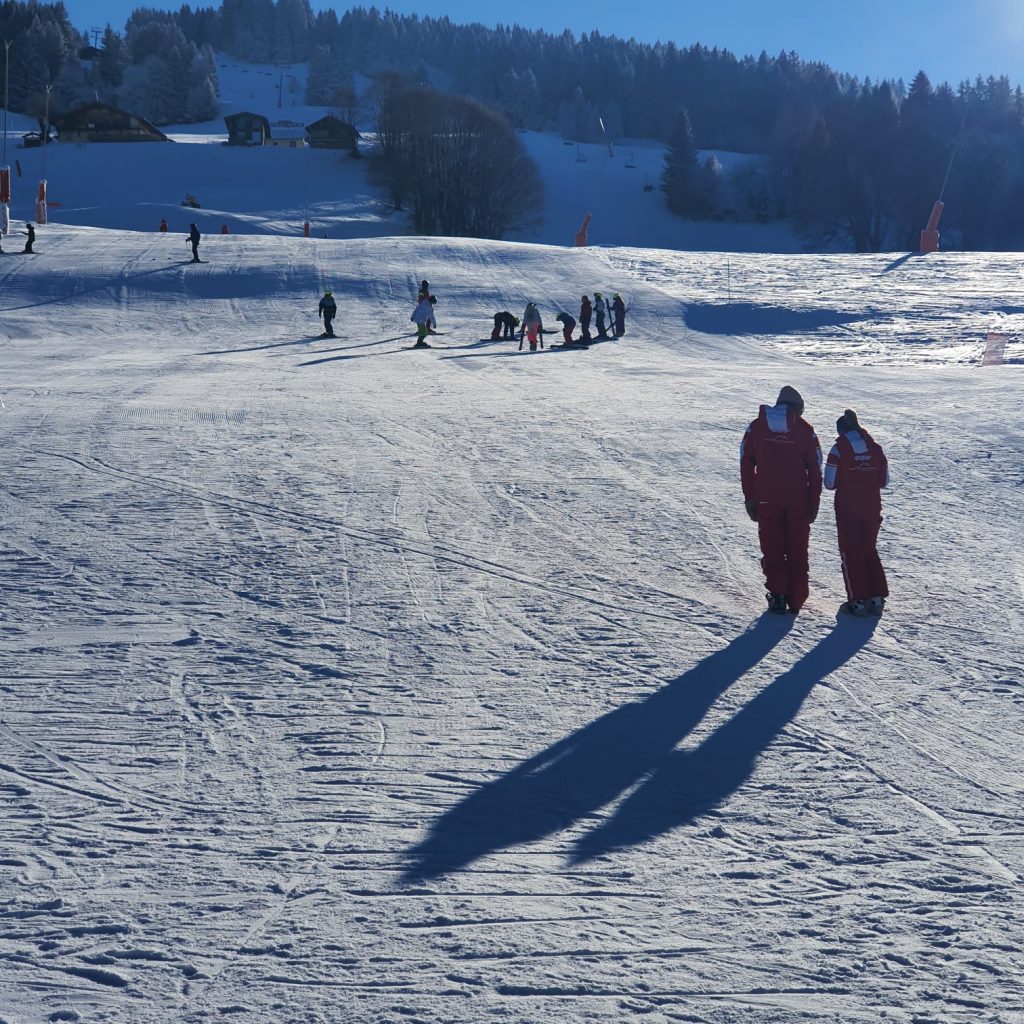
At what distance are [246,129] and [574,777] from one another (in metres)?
93.3

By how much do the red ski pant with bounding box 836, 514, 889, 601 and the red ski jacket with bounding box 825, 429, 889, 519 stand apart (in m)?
0.06

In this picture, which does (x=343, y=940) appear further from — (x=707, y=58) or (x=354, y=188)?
(x=707, y=58)

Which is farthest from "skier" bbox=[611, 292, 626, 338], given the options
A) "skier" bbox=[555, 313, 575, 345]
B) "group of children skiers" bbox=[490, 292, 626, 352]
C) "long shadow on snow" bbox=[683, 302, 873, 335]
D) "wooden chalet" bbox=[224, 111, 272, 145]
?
"wooden chalet" bbox=[224, 111, 272, 145]

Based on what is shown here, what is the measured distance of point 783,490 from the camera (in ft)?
23.0

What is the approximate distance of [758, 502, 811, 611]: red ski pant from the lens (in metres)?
7.09

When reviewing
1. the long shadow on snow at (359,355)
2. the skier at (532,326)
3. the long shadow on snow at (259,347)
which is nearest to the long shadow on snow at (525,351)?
the skier at (532,326)

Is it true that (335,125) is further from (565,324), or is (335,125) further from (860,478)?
(860,478)

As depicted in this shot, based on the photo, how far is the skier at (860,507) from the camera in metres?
7.13

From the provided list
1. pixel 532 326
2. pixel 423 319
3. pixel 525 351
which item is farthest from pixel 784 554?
pixel 423 319

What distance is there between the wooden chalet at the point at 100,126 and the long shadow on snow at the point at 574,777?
9103 cm

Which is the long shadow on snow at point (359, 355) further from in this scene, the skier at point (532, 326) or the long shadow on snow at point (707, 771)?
the long shadow on snow at point (707, 771)

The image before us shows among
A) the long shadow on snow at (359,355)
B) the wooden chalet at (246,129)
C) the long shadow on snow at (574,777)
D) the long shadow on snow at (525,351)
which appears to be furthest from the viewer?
the wooden chalet at (246,129)

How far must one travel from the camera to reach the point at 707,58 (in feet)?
488

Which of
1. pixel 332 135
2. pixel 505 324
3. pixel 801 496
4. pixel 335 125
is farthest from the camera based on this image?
pixel 332 135
